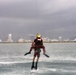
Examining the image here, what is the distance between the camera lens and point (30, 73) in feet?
92.1

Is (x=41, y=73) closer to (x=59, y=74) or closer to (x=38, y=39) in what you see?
(x=59, y=74)

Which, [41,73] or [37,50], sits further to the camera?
[41,73]

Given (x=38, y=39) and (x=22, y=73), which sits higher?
(x=38, y=39)

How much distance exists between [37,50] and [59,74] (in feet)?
12.1

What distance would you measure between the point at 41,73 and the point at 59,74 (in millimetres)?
1547

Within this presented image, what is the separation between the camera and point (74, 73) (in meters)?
28.7

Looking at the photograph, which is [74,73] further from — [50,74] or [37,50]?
[37,50]

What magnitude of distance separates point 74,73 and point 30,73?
3862 millimetres

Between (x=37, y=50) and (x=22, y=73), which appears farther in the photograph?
(x=22, y=73)

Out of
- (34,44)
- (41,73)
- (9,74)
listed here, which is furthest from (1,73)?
(34,44)

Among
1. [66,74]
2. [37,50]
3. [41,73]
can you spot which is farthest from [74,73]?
[37,50]

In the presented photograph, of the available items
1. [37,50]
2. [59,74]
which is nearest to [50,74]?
[59,74]

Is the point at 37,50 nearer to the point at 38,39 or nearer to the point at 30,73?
the point at 38,39

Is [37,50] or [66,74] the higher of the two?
[37,50]
